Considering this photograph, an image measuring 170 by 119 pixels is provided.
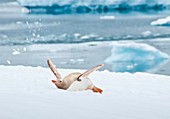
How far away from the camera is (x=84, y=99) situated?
1425 millimetres

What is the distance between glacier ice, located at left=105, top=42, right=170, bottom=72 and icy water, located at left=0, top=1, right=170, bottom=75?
20 millimetres

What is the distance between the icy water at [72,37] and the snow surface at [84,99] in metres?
0.46

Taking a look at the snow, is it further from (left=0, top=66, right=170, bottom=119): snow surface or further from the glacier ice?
(left=0, top=66, right=170, bottom=119): snow surface

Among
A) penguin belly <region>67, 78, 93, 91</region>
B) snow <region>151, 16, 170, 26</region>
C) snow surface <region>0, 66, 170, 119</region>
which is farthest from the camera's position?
snow <region>151, 16, 170, 26</region>

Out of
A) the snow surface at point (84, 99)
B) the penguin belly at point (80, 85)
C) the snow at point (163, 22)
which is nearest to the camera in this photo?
the snow surface at point (84, 99)

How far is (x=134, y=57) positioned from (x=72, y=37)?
15.4 inches

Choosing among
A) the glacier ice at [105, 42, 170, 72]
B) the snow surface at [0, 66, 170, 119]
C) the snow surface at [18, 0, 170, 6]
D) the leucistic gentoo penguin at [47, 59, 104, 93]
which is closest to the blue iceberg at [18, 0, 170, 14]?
the snow surface at [18, 0, 170, 6]

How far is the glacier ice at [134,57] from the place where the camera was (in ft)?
8.16

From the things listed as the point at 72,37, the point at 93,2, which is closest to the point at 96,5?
the point at 93,2

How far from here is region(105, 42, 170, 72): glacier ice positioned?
97.9 inches

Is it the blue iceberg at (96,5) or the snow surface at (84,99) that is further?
the blue iceberg at (96,5)

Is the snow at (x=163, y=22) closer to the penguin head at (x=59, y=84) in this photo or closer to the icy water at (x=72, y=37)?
the icy water at (x=72, y=37)

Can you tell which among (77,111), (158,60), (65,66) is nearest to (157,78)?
(158,60)

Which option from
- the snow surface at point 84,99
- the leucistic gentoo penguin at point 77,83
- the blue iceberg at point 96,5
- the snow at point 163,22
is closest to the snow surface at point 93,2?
the blue iceberg at point 96,5
